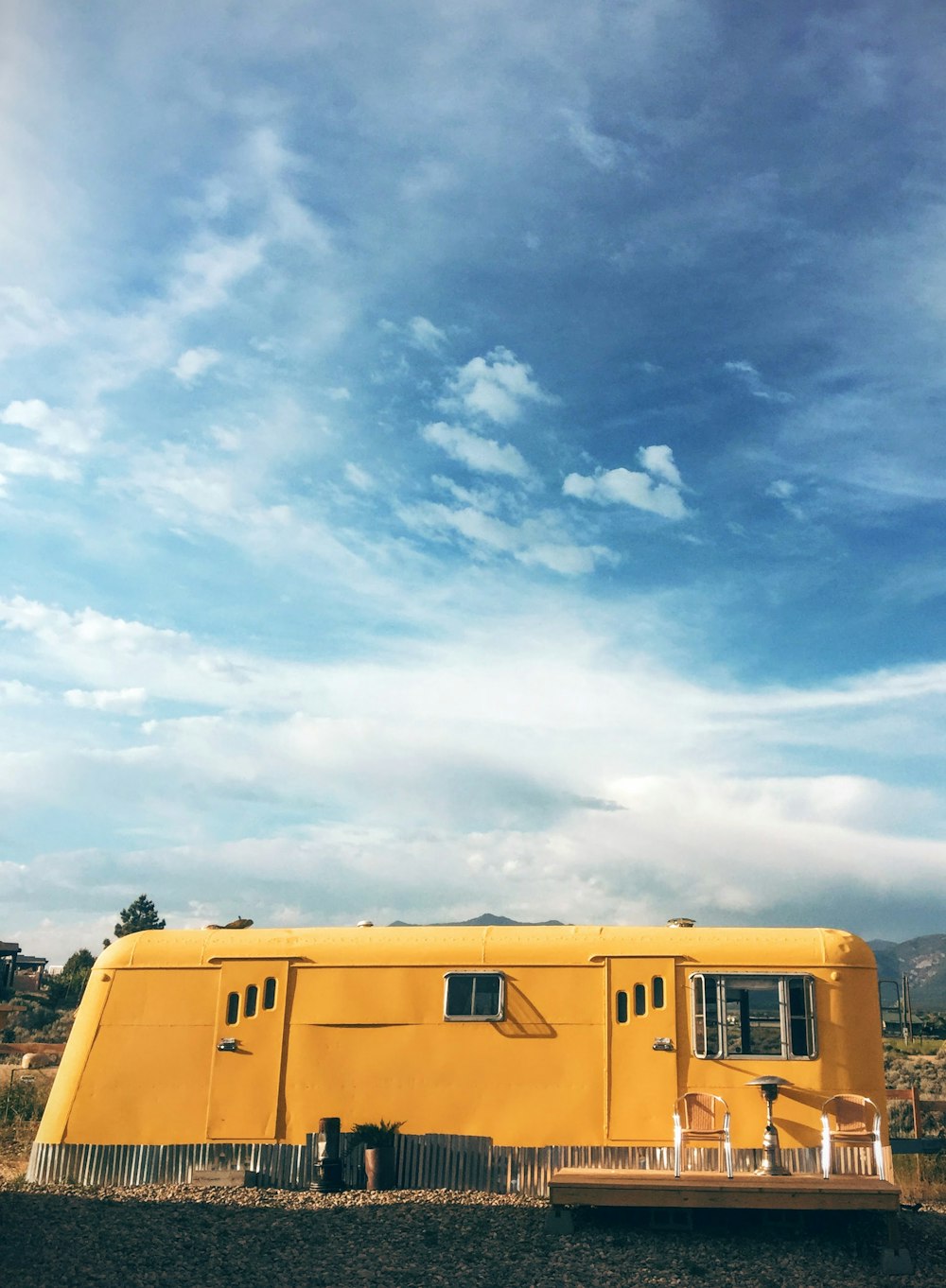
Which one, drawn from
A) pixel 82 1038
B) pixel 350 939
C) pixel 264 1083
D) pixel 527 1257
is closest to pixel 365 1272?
pixel 527 1257

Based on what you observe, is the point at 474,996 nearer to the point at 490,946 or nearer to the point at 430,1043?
the point at 490,946

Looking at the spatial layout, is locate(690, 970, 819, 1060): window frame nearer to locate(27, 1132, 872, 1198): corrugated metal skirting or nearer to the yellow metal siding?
the yellow metal siding

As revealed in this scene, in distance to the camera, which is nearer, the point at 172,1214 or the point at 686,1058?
the point at 172,1214

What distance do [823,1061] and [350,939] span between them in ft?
20.4

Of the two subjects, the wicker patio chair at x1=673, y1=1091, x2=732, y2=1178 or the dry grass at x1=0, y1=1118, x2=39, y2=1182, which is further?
the dry grass at x1=0, y1=1118, x2=39, y2=1182

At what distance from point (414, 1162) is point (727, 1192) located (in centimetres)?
401

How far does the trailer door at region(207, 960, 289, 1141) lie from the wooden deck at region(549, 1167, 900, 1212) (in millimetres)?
4183

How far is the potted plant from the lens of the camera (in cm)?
1336

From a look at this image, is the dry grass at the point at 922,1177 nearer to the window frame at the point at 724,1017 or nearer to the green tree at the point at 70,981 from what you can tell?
the window frame at the point at 724,1017

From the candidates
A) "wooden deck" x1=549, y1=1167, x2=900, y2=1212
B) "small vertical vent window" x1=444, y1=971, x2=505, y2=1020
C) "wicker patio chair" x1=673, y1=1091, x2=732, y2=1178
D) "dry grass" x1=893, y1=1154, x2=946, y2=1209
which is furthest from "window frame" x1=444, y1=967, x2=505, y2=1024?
"dry grass" x1=893, y1=1154, x2=946, y2=1209

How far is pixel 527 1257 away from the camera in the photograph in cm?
1127

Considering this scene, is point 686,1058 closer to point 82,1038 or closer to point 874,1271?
point 874,1271

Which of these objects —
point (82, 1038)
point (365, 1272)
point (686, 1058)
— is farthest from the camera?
point (82, 1038)

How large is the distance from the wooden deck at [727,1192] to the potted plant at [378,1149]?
2.49 meters
